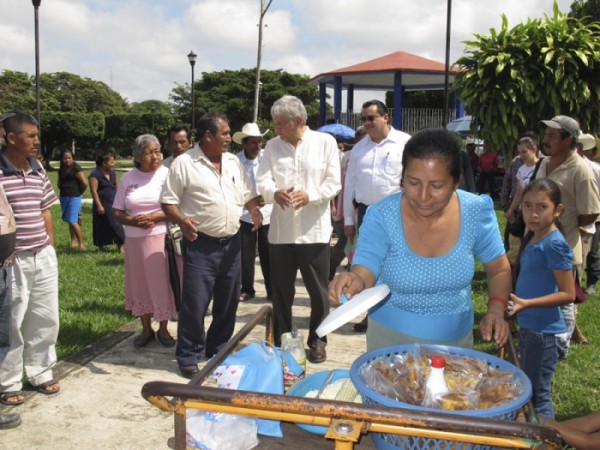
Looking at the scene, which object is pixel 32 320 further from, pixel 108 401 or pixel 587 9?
pixel 587 9

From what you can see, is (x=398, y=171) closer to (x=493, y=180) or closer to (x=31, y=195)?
(x=31, y=195)

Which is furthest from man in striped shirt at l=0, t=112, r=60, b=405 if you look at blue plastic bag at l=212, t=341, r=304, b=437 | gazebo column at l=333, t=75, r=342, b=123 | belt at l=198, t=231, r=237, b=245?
gazebo column at l=333, t=75, r=342, b=123

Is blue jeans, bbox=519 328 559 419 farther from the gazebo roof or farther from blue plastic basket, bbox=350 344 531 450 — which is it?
the gazebo roof

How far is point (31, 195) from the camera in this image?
3801mm

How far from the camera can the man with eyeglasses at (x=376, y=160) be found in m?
5.12

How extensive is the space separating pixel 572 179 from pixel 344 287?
10.2 ft

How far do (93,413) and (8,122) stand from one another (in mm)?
2012

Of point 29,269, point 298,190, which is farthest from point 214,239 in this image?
point 29,269

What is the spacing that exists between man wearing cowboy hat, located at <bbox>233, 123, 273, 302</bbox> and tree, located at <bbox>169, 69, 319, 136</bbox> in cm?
4858

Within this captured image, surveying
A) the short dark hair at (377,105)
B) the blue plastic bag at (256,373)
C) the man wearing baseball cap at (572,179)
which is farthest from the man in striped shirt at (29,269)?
the man wearing baseball cap at (572,179)

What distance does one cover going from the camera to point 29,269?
3.78m

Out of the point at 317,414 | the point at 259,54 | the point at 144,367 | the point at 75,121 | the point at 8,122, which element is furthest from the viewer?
the point at 75,121

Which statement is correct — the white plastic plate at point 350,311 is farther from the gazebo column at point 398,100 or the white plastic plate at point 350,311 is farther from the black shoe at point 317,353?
the gazebo column at point 398,100

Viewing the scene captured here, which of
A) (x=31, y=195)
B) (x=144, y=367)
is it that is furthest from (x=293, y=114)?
(x=144, y=367)
